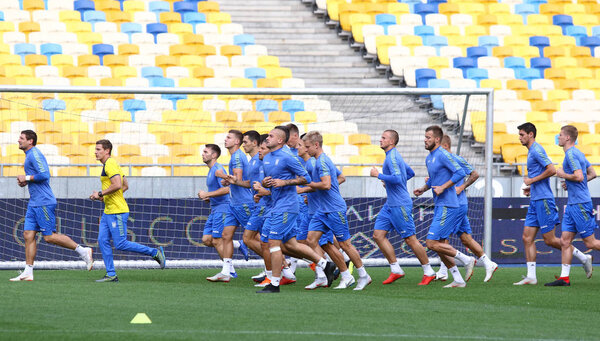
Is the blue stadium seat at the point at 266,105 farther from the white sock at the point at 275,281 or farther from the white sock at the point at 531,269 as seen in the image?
the white sock at the point at 275,281

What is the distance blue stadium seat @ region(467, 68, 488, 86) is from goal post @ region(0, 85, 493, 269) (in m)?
2.82

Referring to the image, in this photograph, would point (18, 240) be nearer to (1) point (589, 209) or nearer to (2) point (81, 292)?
(2) point (81, 292)

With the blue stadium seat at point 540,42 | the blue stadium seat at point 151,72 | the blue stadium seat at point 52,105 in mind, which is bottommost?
the blue stadium seat at point 52,105

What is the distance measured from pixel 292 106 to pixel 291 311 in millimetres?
9901

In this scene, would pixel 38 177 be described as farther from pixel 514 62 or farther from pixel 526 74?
pixel 514 62

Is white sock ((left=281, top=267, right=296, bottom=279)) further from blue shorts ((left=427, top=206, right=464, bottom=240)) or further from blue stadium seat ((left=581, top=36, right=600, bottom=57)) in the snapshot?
blue stadium seat ((left=581, top=36, right=600, bottom=57))

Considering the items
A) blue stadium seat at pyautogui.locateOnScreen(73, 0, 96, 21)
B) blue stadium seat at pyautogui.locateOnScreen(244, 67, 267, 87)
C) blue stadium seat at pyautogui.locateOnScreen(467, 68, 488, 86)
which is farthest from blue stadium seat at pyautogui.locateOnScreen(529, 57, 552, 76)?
blue stadium seat at pyautogui.locateOnScreen(73, 0, 96, 21)

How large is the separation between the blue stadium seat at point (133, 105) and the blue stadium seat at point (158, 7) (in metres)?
5.39

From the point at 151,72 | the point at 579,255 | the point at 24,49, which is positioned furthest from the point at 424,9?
the point at 579,255

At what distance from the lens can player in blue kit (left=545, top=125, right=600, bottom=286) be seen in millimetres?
11914

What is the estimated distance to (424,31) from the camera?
23016 mm

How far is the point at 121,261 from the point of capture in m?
14.7

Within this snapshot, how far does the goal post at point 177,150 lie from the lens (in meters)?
14.7

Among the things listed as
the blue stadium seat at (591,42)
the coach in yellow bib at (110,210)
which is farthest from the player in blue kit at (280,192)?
the blue stadium seat at (591,42)
